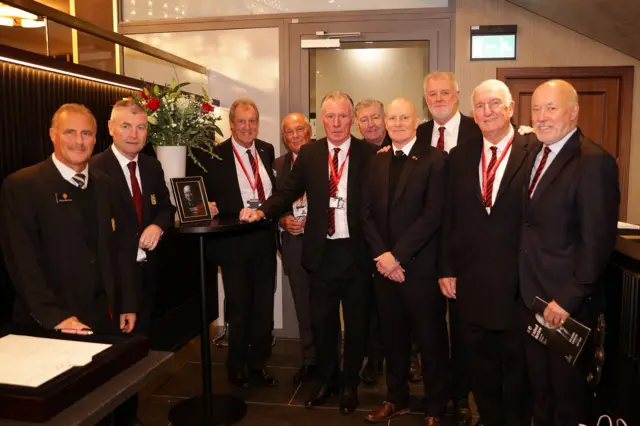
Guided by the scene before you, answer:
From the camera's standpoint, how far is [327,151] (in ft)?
10.7

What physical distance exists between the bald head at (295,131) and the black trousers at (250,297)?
2.39ft

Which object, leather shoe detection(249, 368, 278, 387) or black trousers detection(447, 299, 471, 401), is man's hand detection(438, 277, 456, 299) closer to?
black trousers detection(447, 299, 471, 401)

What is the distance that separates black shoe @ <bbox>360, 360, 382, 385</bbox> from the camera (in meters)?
3.76

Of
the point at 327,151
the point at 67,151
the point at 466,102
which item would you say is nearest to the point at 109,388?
the point at 67,151

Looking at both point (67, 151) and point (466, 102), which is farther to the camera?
point (466, 102)

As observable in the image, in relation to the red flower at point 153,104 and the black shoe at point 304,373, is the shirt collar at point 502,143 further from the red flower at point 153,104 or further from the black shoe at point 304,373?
the black shoe at point 304,373

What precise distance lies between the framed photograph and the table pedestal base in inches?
43.9

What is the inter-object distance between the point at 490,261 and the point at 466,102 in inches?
94.7

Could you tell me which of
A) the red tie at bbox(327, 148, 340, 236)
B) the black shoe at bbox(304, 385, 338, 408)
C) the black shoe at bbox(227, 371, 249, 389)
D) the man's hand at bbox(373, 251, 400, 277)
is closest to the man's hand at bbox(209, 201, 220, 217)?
the red tie at bbox(327, 148, 340, 236)

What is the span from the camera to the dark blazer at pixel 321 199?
316 cm

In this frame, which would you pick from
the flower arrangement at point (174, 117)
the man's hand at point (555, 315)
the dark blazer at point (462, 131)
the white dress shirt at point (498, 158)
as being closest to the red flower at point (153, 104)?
the flower arrangement at point (174, 117)

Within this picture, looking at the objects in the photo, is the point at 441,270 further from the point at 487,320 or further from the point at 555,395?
the point at 555,395

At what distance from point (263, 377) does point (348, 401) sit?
2.48 feet

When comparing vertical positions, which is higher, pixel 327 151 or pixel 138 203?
pixel 327 151
